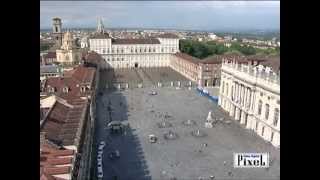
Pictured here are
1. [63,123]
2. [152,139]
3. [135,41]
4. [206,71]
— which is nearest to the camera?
[63,123]

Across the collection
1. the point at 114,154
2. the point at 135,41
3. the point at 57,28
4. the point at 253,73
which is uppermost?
the point at 57,28

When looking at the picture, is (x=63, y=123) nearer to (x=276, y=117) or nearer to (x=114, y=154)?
(x=114, y=154)

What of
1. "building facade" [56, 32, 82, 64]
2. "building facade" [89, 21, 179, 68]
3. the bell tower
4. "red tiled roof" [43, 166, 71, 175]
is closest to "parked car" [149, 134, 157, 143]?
"red tiled roof" [43, 166, 71, 175]
